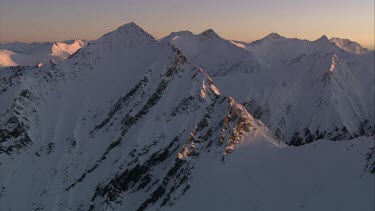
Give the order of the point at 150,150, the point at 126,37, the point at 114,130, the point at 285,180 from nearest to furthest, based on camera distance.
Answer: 1. the point at 285,180
2. the point at 150,150
3. the point at 114,130
4. the point at 126,37

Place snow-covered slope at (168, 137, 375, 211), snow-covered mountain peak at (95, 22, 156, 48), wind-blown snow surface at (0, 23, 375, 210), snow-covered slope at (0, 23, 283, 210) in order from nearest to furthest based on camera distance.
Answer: snow-covered slope at (168, 137, 375, 211) < wind-blown snow surface at (0, 23, 375, 210) < snow-covered slope at (0, 23, 283, 210) < snow-covered mountain peak at (95, 22, 156, 48)

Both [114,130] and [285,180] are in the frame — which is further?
[114,130]

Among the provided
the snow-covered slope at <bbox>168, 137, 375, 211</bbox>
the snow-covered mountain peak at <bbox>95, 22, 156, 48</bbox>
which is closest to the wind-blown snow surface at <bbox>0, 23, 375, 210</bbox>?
the snow-covered slope at <bbox>168, 137, 375, 211</bbox>

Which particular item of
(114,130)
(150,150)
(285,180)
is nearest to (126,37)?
(114,130)

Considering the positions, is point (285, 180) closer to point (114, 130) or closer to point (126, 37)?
point (114, 130)

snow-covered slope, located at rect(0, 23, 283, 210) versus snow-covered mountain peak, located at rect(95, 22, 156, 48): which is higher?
snow-covered mountain peak, located at rect(95, 22, 156, 48)

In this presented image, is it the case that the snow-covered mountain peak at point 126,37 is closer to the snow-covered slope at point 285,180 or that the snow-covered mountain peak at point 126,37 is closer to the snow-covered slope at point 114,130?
the snow-covered slope at point 114,130

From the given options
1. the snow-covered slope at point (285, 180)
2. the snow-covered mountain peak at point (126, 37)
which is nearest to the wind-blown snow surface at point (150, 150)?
the snow-covered slope at point (285, 180)

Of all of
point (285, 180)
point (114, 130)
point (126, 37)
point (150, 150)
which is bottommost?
point (285, 180)

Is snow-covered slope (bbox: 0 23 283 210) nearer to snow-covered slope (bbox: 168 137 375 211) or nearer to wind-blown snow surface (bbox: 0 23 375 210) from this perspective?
wind-blown snow surface (bbox: 0 23 375 210)
